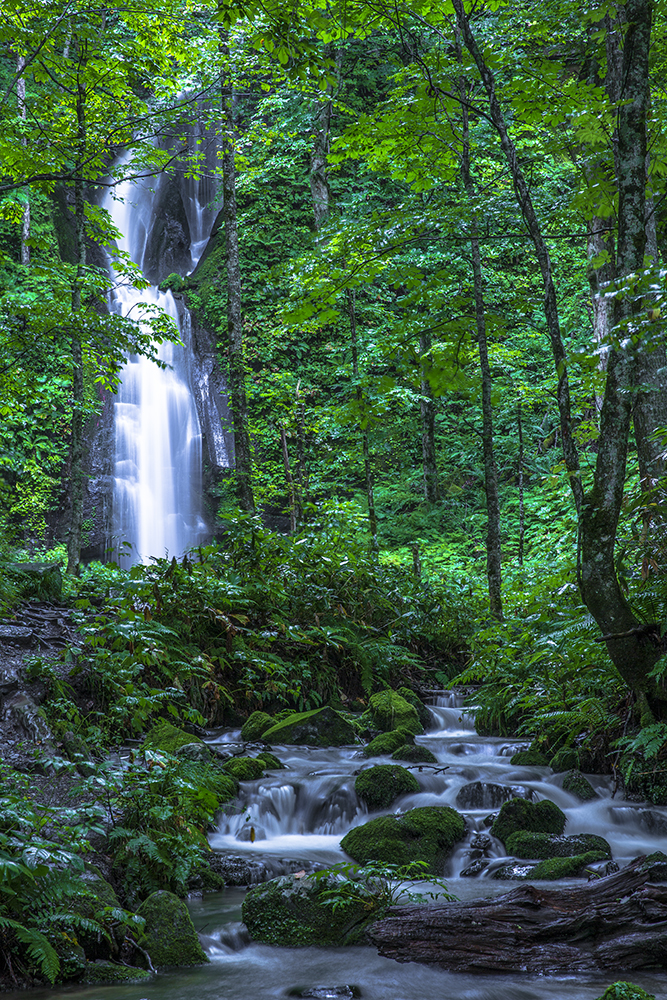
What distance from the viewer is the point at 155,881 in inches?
147

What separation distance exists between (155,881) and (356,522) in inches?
341

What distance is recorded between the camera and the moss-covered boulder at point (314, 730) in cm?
721

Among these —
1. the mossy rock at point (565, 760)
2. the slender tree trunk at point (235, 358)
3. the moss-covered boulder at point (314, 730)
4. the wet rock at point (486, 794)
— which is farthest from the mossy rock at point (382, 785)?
the slender tree trunk at point (235, 358)

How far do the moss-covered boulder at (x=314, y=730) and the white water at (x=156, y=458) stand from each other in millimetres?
11987

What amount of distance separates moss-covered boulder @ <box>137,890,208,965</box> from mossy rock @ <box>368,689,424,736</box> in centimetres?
458

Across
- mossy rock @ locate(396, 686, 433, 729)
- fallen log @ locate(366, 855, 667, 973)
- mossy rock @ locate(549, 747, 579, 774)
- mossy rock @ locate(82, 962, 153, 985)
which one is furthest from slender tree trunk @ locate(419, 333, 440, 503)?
mossy rock @ locate(82, 962, 153, 985)

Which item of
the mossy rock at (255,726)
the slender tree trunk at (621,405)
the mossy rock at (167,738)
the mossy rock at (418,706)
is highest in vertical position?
the slender tree trunk at (621,405)

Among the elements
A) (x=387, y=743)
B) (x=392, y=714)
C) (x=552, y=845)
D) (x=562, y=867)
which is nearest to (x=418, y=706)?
(x=392, y=714)

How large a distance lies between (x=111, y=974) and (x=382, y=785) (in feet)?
9.89

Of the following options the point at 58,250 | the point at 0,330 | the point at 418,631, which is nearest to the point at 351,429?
the point at 418,631

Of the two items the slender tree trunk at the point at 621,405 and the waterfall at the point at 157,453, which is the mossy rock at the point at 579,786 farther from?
the waterfall at the point at 157,453

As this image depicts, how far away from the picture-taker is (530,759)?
6453mm

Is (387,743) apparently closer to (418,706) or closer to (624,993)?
(418,706)

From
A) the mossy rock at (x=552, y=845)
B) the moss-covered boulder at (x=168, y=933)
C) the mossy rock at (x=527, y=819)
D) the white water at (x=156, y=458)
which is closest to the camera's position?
the moss-covered boulder at (x=168, y=933)
